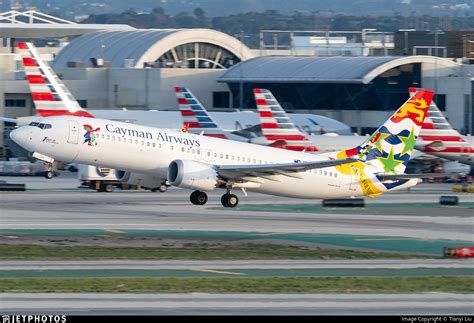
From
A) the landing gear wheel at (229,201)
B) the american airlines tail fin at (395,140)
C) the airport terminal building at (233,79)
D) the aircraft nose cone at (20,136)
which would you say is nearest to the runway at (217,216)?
the landing gear wheel at (229,201)

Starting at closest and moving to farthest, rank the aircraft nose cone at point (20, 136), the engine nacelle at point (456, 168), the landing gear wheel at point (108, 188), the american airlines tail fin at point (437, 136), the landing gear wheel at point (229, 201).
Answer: the aircraft nose cone at point (20, 136) → the landing gear wheel at point (229, 201) → the landing gear wheel at point (108, 188) → the american airlines tail fin at point (437, 136) → the engine nacelle at point (456, 168)

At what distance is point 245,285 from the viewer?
27.0 m

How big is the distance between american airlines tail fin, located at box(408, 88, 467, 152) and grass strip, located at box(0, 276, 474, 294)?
47.1 m

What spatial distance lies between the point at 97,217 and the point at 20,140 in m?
4.54

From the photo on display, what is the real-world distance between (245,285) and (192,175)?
18295mm

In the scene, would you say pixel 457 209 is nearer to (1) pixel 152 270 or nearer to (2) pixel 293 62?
(1) pixel 152 270

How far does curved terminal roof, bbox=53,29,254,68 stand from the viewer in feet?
372

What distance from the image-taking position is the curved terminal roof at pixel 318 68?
105938 mm

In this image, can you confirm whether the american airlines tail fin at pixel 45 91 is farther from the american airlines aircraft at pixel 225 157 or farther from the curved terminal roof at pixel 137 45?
the curved terminal roof at pixel 137 45

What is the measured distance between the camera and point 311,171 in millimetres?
48062

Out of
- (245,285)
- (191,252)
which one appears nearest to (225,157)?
(191,252)

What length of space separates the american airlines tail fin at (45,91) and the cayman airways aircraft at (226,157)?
85.7ft

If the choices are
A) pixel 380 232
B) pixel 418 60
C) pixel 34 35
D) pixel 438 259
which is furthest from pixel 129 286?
pixel 34 35

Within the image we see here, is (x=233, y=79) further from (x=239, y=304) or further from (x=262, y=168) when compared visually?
(x=239, y=304)
